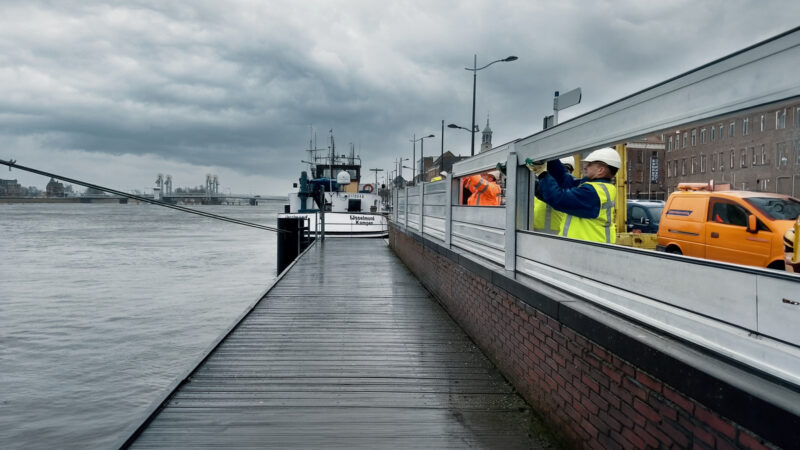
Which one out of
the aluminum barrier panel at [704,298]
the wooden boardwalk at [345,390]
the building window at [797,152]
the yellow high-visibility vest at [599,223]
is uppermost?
the building window at [797,152]

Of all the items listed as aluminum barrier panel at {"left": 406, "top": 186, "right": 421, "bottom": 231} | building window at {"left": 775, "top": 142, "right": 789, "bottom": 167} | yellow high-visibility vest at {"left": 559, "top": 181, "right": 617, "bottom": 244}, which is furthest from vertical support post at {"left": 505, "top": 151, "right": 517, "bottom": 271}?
aluminum barrier panel at {"left": 406, "top": 186, "right": 421, "bottom": 231}

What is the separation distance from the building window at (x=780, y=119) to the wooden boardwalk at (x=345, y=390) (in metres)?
2.28

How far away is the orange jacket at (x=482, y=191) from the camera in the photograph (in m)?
7.86

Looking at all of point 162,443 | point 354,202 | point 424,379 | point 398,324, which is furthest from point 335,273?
point 354,202

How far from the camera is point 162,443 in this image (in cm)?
350

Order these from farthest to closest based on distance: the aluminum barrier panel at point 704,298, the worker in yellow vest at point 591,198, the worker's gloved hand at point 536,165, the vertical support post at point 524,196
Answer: the vertical support post at point 524,196 < the worker's gloved hand at point 536,165 < the worker in yellow vest at point 591,198 < the aluminum barrier panel at point 704,298

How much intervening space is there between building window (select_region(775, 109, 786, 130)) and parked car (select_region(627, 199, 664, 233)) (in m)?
8.85

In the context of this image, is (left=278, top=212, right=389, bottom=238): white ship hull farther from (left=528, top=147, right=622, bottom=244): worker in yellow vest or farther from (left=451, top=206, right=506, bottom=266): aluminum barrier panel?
(left=528, top=147, right=622, bottom=244): worker in yellow vest

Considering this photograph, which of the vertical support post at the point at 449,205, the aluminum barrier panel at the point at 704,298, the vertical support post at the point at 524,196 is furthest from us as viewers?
the vertical support post at the point at 449,205

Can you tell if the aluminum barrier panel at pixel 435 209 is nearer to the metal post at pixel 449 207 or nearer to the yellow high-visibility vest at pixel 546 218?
the metal post at pixel 449 207

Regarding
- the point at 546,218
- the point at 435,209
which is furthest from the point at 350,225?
the point at 546,218

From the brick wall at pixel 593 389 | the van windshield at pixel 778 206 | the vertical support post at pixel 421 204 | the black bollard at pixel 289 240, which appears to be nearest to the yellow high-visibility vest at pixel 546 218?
the brick wall at pixel 593 389

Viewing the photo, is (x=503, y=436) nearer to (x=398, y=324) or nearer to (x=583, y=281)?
(x=583, y=281)

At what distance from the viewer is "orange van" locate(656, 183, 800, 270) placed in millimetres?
3592
